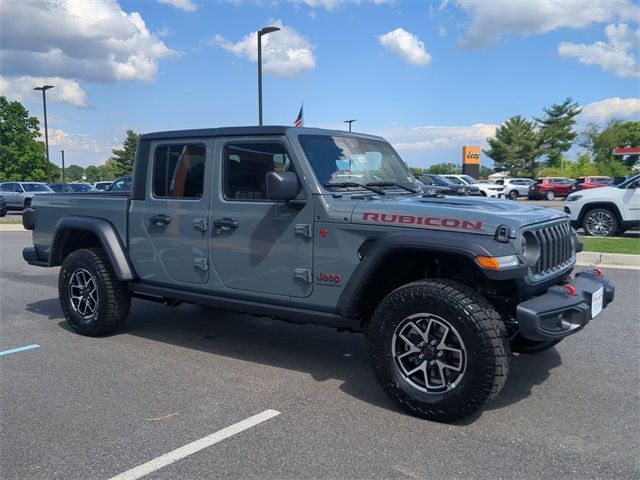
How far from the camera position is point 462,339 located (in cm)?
359

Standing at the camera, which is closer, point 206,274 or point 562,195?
point 206,274

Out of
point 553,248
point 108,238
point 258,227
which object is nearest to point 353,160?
point 258,227

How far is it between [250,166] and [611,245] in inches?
349

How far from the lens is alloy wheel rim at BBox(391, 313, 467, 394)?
3689mm

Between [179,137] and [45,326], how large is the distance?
2.69 metres

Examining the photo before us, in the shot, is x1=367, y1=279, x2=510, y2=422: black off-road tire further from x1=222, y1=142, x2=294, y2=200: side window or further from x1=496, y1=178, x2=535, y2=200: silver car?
x1=496, y1=178, x2=535, y2=200: silver car

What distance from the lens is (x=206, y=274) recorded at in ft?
16.1

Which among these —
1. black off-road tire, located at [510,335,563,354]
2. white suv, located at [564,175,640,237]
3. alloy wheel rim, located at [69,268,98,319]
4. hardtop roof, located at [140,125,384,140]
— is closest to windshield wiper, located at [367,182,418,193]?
hardtop roof, located at [140,125,384,140]

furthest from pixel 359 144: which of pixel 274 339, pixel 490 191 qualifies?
pixel 490 191

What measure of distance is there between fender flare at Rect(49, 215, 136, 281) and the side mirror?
1988mm

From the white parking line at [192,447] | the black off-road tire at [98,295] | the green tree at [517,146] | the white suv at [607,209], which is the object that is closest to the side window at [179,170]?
the black off-road tire at [98,295]

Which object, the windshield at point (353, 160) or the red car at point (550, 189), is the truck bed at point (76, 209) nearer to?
the windshield at point (353, 160)

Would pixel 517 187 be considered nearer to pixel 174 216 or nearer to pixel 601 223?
pixel 601 223

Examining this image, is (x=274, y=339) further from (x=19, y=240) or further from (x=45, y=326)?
(x=19, y=240)
